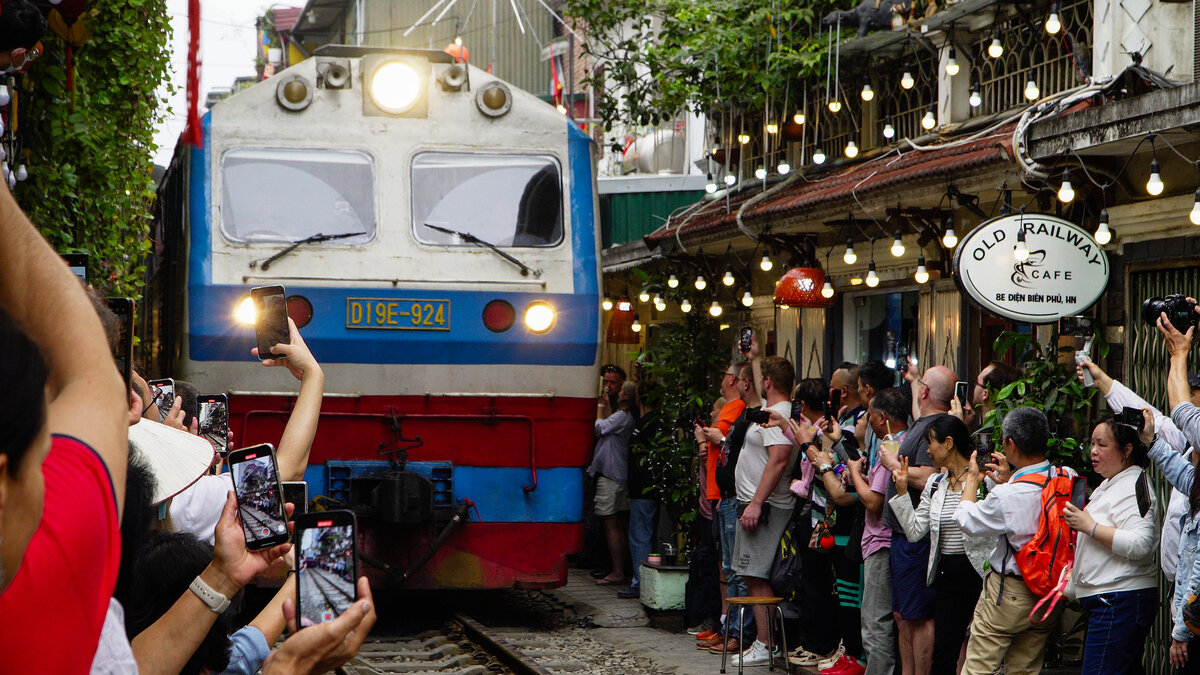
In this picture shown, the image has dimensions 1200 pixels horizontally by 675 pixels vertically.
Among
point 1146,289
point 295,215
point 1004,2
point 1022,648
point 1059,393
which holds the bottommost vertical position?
point 1022,648

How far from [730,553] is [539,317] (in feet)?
6.65

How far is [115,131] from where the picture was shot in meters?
8.21

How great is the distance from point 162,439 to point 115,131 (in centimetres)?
567

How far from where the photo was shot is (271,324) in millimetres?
3828

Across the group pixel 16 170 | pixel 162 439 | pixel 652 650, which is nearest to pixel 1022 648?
pixel 652 650

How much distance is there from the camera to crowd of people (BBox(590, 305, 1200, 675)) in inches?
235

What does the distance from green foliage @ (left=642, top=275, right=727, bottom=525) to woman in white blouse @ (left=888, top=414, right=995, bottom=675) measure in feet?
13.6

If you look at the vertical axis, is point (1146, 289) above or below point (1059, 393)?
above

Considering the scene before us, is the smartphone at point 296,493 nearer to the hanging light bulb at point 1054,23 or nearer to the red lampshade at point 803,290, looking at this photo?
the hanging light bulb at point 1054,23

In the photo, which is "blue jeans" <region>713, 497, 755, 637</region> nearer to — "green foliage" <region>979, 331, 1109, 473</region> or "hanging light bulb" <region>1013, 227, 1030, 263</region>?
"green foliage" <region>979, 331, 1109, 473</region>

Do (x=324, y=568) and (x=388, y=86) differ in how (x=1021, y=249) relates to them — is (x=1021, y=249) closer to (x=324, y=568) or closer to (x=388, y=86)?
(x=388, y=86)

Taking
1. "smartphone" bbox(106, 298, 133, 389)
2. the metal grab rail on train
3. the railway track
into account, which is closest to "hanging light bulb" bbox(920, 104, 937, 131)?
the metal grab rail on train

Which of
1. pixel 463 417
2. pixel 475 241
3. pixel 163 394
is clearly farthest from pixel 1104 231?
pixel 163 394

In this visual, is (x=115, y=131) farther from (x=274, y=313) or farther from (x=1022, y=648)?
(x=1022, y=648)
